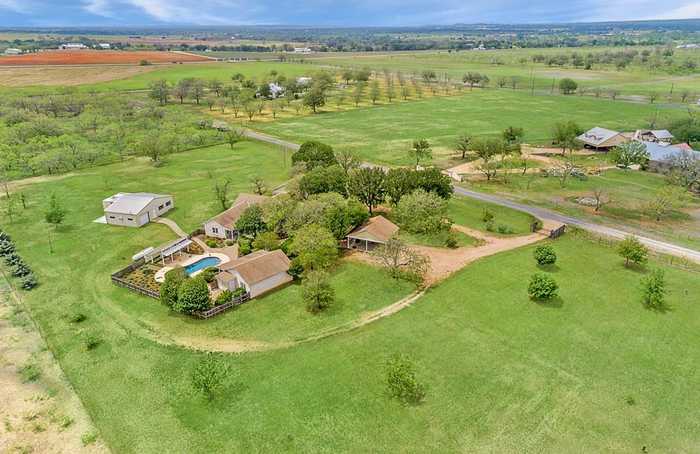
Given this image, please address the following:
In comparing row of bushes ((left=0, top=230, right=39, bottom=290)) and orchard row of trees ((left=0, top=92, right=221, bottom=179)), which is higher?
orchard row of trees ((left=0, top=92, right=221, bottom=179))

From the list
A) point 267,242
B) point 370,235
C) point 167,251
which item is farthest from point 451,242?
point 167,251

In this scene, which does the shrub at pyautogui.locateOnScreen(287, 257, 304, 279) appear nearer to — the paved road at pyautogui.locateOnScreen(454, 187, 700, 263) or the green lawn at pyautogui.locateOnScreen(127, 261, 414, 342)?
the green lawn at pyautogui.locateOnScreen(127, 261, 414, 342)

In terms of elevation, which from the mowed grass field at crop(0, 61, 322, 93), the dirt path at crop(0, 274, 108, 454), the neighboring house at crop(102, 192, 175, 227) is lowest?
the dirt path at crop(0, 274, 108, 454)

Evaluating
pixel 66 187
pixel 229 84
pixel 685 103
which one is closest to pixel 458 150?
pixel 66 187

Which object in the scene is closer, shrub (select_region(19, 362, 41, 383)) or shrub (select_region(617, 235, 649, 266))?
shrub (select_region(19, 362, 41, 383))

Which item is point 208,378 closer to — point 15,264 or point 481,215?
point 15,264

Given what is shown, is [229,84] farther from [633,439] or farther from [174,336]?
[633,439]

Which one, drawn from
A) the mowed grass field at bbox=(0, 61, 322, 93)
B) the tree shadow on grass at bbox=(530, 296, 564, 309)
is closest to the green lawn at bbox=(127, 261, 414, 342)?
the tree shadow on grass at bbox=(530, 296, 564, 309)
